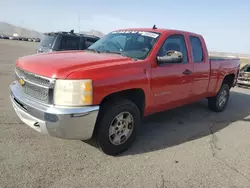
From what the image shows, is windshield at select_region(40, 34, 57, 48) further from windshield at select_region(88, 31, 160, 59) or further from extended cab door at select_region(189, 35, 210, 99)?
extended cab door at select_region(189, 35, 210, 99)

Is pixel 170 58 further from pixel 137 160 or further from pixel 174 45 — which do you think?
pixel 137 160

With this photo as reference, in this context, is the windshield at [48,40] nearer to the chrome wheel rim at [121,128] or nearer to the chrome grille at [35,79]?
the chrome grille at [35,79]

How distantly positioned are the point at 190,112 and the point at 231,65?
1702mm

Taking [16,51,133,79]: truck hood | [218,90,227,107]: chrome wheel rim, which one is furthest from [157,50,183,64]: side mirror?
[218,90,227,107]: chrome wheel rim

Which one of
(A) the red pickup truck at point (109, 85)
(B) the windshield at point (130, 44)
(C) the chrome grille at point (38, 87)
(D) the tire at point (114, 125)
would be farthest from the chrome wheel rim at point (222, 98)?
(C) the chrome grille at point (38, 87)

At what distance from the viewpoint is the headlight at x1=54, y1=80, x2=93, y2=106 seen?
3.09 meters

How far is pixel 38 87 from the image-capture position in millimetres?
3303

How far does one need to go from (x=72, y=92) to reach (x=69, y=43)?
732cm

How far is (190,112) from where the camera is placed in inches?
257

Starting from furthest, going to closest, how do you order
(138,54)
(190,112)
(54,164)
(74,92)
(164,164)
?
(190,112) → (138,54) → (164,164) → (54,164) → (74,92)

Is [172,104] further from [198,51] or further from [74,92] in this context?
[74,92]

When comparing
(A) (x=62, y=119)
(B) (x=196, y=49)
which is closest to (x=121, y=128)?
(A) (x=62, y=119)

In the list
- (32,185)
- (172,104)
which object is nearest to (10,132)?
(32,185)

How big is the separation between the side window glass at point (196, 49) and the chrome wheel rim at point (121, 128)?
2.19 m
